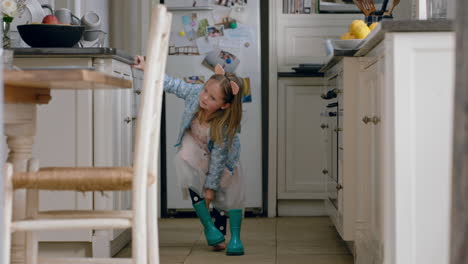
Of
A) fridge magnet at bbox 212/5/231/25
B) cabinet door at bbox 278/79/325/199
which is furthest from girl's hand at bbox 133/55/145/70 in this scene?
cabinet door at bbox 278/79/325/199

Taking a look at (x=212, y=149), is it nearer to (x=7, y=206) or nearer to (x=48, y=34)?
(x=48, y=34)

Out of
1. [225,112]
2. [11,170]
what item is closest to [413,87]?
[11,170]

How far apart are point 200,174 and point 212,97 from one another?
15.2 inches

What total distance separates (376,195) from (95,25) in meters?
1.63

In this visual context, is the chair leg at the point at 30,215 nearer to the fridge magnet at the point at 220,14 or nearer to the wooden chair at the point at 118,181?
the wooden chair at the point at 118,181

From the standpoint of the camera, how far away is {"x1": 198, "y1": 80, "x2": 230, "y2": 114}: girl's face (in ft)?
11.6

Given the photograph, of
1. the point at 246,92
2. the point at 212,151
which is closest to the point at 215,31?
the point at 246,92

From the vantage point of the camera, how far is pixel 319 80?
481 cm

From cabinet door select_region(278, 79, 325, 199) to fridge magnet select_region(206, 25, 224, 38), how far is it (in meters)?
0.51

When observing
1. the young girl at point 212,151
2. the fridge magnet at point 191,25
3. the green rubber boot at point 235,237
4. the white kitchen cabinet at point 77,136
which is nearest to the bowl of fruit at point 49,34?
the white kitchen cabinet at point 77,136

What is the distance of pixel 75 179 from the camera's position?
182cm

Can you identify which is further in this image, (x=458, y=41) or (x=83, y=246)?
(x=83, y=246)

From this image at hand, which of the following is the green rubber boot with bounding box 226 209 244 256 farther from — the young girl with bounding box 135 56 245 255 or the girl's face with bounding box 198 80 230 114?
the girl's face with bounding box 198 80 230 114

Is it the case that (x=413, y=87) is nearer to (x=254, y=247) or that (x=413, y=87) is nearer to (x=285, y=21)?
(x=254, y=247)
